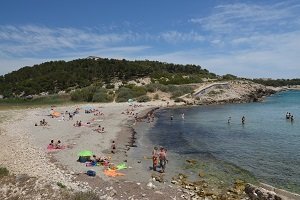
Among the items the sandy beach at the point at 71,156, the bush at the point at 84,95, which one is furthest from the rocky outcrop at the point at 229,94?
the sandy beach at the point at 71,156

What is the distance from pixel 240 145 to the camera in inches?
1457

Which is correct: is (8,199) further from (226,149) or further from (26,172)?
(226,149)

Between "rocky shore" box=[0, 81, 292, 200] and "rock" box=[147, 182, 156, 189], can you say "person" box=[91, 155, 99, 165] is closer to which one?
"rocky shore" box=[0, 81, 292, 200]

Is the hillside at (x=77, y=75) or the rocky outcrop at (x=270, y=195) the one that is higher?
the hillside at (x=77, y=75)

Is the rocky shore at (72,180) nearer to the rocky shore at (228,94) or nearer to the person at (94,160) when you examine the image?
the person at (94,160)

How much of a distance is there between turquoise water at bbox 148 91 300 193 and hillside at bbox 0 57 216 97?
62.1m

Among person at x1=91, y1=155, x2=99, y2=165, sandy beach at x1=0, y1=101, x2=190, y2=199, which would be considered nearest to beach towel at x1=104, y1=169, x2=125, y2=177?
sandy beach at x1=0, y1=101, x2=190, y2=199

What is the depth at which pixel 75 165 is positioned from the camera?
25.4 m

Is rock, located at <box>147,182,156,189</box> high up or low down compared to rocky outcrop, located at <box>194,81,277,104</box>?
down

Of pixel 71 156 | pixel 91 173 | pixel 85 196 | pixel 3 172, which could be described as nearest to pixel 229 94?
pixel 71 156

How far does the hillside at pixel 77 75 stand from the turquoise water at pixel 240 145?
204 feet

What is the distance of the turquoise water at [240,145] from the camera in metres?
26.3

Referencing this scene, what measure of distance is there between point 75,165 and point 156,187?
6.88 metres

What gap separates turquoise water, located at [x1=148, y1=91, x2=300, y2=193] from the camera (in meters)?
26.3
